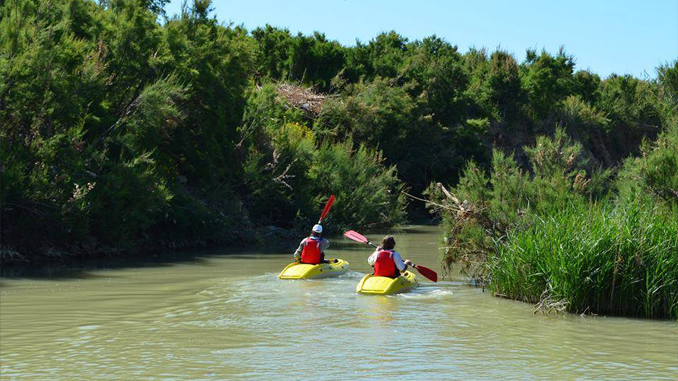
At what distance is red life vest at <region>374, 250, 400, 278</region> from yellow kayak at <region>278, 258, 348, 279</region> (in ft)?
7.80

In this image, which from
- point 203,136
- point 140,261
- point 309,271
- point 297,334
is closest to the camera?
point 297,334

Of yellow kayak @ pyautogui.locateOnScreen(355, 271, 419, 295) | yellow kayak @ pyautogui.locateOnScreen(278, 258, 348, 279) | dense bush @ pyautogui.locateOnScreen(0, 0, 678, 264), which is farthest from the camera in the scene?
dense bush @ pyautogui.locateOnScreen(0, 0, 678, 264)

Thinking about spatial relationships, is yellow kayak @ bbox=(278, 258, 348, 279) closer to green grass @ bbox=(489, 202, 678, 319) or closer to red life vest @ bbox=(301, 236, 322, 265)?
red life vest @ bbox=(301, 236, 322, 265)

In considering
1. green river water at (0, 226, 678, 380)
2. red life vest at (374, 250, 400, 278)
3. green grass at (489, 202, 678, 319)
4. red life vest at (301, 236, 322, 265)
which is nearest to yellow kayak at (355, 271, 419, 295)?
red life vest at (374, 250, 400, 278)

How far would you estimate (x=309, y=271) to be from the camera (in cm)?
2056

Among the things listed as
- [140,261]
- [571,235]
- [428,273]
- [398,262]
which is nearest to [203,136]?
[140,261]

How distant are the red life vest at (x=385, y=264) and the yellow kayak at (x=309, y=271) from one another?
7.80ft

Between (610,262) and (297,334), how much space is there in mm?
4755

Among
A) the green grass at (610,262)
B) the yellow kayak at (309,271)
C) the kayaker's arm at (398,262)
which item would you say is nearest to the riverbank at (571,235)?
the green grass at (610,262)

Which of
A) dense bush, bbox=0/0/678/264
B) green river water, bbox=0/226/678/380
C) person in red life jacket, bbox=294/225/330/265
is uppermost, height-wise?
dense bush, bbox=0/0/678/264

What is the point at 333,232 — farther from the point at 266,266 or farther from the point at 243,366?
the point at 243,366

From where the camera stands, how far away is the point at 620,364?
11656mm

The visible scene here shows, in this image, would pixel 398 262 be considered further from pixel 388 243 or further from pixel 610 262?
pixel 610 262

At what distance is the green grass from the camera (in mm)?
14594
